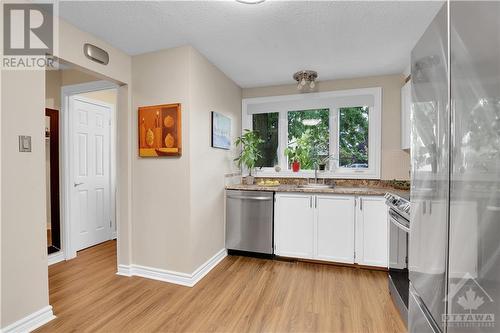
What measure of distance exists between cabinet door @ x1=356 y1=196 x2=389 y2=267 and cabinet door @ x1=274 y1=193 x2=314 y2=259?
Answer: 53 centimetres

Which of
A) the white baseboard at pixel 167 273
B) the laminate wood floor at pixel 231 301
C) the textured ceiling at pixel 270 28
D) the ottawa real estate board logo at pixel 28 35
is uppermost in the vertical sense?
the textured ceiling at pixel 270 28

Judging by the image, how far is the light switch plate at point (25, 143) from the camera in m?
1.66

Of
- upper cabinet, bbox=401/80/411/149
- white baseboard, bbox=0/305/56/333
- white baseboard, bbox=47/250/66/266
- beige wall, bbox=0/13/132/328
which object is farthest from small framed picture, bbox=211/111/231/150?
white baseboard, bbox=47/250/66/266

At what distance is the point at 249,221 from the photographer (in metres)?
3.12

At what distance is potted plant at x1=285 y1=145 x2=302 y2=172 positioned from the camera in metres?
3.49

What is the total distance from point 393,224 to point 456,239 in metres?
1.35

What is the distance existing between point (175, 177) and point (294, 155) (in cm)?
176

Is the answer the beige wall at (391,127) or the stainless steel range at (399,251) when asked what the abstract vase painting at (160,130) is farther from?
the beige wall at (391,127)

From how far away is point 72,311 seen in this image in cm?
196

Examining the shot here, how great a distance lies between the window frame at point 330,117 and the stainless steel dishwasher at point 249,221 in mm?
745

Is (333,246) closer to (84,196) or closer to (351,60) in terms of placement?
(351,60)

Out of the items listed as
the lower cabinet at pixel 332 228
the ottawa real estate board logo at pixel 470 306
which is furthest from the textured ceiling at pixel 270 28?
the ottawa real estate board logo at pixel 470 306

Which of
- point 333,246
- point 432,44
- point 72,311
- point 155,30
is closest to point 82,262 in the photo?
point 72,311

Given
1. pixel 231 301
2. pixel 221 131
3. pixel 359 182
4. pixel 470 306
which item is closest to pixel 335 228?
pixel 359 182
